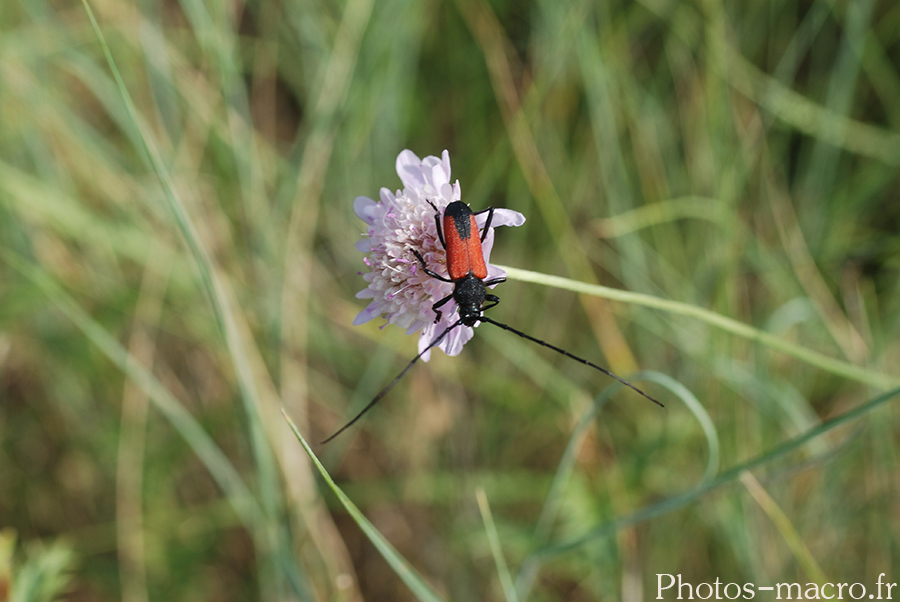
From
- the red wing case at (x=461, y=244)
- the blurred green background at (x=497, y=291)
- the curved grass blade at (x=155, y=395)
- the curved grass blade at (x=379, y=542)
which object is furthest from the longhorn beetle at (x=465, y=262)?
the blurred green background at (x=497, y=291)

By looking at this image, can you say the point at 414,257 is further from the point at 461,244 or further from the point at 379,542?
the point at 379,542

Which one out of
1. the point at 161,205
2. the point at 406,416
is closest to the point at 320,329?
the point at 406,416

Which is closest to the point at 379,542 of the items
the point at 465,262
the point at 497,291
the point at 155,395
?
the point at 465,262

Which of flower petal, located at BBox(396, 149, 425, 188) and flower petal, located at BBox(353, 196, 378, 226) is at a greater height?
flower petal, located at BBox(396, 149, 425, 188)

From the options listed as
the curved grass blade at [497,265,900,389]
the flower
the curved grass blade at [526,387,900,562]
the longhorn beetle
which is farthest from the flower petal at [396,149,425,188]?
the curved grass blade at [526,387,900,562]

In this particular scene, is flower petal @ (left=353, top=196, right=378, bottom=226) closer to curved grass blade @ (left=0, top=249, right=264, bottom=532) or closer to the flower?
the flower

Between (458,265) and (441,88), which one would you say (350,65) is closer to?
(441,88)
